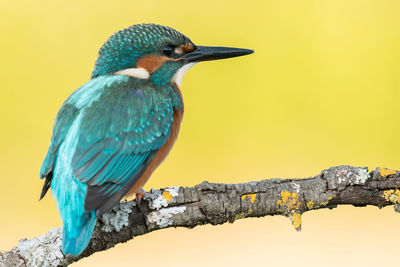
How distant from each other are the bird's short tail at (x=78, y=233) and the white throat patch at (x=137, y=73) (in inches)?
35.8

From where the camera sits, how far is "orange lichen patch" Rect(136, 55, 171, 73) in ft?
10.2

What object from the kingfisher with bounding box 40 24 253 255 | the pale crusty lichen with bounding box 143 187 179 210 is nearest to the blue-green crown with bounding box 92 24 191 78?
the kingfisher with bounding box 40 24 253 255

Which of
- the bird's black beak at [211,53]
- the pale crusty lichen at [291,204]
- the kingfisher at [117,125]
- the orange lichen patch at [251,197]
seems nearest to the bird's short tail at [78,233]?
the kingfisher at [117,125]

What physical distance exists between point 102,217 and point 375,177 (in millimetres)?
1322

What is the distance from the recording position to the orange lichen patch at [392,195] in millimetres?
2604

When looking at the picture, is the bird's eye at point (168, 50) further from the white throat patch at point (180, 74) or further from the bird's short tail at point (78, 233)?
the bird's short tail at point (78, 233)

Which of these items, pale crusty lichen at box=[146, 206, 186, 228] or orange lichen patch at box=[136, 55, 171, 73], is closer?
pale crusty lichen at box=[146, 206, 186, 228]

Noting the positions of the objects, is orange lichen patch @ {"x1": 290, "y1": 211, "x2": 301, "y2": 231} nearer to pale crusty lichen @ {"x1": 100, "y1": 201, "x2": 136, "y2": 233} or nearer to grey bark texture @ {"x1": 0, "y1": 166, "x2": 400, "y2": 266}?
grey bark texture @ {"x1": 0, "y1": 166, "x2": 400, "y2": 266}

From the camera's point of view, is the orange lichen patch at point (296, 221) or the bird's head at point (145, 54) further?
the bird's head at point (145, 54)

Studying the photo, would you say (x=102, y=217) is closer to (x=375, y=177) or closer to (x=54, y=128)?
(x=54, y=128)

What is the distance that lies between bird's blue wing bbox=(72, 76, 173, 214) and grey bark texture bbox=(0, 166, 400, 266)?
169 millimetres

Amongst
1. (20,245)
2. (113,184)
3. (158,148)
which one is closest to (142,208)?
(113,184)

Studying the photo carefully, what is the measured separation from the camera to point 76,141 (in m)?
2.63

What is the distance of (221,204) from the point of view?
2.60m
